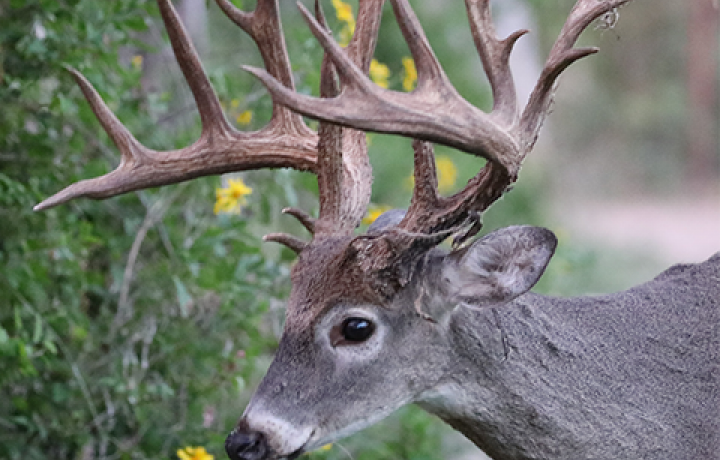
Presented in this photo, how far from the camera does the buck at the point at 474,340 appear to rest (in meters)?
2.28

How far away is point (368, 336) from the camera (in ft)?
7.84

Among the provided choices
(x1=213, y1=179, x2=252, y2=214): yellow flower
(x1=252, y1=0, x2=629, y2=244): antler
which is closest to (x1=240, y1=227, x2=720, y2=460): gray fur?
(x1=252, y1=0, x2=629, y2=244): antler

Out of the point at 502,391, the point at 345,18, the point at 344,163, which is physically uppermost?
the point at 345,18

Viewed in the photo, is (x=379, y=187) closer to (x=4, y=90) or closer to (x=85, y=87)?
(x=4, y=90)

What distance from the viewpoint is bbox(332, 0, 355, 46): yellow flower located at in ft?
12.3

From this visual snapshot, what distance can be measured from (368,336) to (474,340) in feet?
0.85

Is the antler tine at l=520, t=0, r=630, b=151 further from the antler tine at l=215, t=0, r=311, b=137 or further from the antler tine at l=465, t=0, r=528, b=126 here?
the antler tine at l=215, t=0, r=311, b=137

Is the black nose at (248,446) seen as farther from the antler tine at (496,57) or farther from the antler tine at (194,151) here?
the antler tine at (496,57)

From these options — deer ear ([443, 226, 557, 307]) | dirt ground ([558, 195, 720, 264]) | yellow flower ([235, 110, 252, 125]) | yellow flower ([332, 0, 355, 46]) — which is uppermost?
yellow flower ([332, 0, 355, 46])

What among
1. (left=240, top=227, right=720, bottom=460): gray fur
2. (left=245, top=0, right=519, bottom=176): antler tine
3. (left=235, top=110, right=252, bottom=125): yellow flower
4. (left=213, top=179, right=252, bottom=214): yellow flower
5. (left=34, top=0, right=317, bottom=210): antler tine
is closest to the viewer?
(left=245, top=0, right=519, bottom=176): antler tine

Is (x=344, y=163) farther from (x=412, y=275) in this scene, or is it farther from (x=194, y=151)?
(x=412, y=275)

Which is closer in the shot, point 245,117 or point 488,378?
point 488,378

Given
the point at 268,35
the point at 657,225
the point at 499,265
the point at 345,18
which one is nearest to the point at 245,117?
the point at 345,18

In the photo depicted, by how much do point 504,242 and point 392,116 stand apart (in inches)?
18.8
